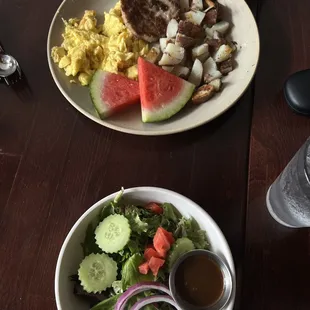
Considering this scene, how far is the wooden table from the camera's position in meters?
1.08

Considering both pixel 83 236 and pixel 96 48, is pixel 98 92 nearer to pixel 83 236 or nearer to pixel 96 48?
pixel 96 48

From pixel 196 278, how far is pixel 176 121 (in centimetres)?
45

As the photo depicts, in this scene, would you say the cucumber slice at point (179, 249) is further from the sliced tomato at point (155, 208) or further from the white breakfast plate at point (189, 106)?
the white breakfast plate at point (189, 106)

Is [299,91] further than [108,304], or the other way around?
[299,91]

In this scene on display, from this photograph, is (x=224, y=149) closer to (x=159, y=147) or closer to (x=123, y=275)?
(x=159, y=147)

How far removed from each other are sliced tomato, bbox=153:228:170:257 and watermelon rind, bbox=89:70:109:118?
40 cm

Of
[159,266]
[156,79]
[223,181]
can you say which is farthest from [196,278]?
[156,79]

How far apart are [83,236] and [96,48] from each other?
58 centimetres

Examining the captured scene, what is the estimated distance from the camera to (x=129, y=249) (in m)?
0.98

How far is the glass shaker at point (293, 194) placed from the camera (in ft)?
3.17

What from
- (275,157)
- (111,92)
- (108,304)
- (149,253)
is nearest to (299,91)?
(275,157)

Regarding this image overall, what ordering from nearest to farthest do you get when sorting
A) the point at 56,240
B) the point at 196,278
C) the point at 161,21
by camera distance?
the point at 196,278 < the point at 56,240 < the point at 161,21

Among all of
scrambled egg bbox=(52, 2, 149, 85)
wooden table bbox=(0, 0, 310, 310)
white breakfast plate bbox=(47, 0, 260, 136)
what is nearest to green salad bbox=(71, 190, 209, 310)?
wooden table bbox=(0, 0, 310, 310)

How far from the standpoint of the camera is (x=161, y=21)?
138 centimetres
